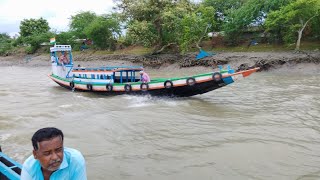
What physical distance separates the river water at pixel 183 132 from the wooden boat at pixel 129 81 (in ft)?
1.35

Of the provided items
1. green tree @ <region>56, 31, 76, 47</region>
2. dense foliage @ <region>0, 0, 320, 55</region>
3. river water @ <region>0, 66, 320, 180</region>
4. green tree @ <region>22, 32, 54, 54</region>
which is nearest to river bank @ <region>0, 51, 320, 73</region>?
dense foliage @ <region>0, 0, 320, 55</region>

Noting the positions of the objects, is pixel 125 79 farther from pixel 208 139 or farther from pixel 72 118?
pixel 208 139

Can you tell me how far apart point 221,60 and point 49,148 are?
23559 millimetres

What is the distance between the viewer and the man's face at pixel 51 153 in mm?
2635

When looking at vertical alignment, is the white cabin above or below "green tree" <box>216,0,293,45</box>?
below

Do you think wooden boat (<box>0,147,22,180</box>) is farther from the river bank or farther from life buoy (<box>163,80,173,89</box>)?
the river bank

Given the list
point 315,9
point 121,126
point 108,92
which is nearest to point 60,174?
point 121,126

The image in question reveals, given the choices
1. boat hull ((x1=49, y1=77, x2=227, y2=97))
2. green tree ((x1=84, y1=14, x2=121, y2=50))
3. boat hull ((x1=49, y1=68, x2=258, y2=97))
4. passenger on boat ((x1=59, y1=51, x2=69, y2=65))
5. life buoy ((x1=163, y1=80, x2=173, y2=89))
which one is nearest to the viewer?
boat hull ((x1=49, y1=68, x2=258, y2=97))

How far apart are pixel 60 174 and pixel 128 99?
36.0ft

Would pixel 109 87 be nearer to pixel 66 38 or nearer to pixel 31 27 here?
pixel 66 38

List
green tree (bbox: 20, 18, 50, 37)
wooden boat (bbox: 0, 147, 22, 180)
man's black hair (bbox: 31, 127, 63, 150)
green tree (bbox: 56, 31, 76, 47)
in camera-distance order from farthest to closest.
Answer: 1. green tree (bbox: 20, 18, 50, 37)
2. green tree (bbox: 56, 31, 76, 47)
3. wooden boat (bbox: 0, 147, 22, 180)
4. man's black hair (bbox: 31, 127, 63, 150)

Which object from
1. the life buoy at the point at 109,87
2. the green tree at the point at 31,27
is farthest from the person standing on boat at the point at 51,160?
the green tree at the point at 31,27

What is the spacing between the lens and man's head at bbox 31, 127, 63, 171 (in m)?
2.63

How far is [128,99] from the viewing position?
13.7 metres
